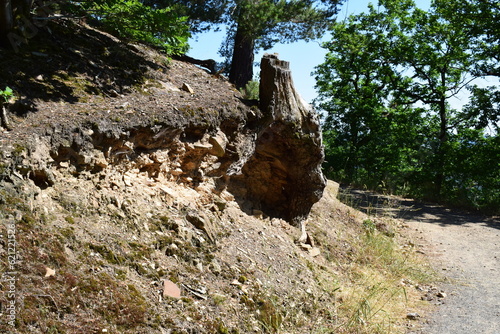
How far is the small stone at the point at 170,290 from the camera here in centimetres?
366

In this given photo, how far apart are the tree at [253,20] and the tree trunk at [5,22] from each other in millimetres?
5817

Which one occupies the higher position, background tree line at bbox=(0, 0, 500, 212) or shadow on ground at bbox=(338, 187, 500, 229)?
background tree line at bbox=(0, 0, 500, 212)

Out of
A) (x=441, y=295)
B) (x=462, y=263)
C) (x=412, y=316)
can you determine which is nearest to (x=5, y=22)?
(x=412, y=316)

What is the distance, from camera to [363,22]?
18891mm

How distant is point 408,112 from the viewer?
1764 centimetres

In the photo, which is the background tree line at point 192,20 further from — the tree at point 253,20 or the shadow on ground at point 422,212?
the shadow on ground at point 422,212

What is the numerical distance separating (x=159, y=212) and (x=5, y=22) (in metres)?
2.65

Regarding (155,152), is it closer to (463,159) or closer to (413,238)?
(413,238)

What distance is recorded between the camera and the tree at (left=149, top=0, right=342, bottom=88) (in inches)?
399

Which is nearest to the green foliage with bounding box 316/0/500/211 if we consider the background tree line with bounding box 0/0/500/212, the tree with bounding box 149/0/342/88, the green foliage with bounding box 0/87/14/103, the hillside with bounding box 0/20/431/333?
the background tree line with bounding box 0/0/500/212

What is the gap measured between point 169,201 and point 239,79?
6663 millimetres

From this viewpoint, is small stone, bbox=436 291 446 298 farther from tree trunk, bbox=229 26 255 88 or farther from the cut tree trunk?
tree trunk, bbox=229 26 255 88

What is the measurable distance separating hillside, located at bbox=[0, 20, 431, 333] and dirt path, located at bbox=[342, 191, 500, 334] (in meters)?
0.44

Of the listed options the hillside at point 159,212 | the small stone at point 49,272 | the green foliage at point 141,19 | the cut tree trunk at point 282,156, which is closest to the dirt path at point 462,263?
the hillside at point 159,212
